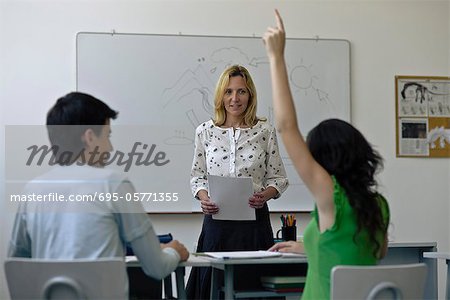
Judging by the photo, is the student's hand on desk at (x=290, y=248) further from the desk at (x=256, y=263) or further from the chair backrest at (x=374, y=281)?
the chair backrest at (x=374, y=281)

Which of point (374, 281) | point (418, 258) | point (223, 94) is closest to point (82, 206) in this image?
point (374, 281)

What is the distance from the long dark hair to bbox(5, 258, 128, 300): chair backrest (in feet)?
2.35

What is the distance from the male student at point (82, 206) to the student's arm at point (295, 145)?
1.67ft

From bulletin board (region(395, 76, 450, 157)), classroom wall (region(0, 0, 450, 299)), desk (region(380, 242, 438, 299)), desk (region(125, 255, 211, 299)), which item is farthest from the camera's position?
bulletin board (region(395, 76, 450, 157))

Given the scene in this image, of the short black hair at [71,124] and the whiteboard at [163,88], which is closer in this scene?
the short black hair at [71,124]

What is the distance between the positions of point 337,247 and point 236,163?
4.34 ft

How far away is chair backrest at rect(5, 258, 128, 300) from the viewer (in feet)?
6.68

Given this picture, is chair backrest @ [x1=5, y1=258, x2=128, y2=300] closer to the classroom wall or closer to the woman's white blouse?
the woman's white blouse

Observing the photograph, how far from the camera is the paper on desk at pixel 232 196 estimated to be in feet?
10.6

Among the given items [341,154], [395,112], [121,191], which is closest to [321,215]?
[341,154]

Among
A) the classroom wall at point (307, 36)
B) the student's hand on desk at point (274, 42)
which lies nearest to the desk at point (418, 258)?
the classroom wall at point (307, 36)

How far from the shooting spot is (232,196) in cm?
327

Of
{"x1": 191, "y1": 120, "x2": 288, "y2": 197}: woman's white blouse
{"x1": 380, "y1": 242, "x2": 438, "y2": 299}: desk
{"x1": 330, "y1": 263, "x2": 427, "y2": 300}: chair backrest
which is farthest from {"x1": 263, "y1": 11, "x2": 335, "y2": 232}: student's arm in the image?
{"x1": 380, "y1": 242, "x2": 438, "y2": 299}: desk

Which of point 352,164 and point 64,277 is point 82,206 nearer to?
point 64,277
